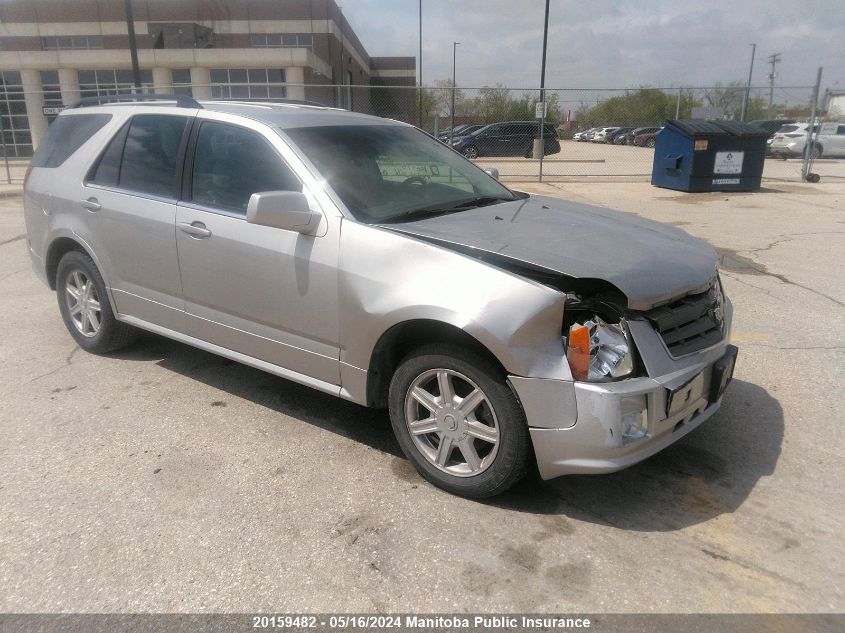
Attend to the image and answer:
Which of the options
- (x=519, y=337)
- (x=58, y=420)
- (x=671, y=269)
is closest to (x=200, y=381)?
(x=58, y=420)

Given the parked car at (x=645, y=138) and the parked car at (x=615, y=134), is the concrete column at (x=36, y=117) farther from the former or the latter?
the parked car at (x=615, y=134)

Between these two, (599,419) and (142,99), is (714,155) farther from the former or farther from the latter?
(599,419)

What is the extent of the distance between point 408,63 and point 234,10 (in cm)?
3779

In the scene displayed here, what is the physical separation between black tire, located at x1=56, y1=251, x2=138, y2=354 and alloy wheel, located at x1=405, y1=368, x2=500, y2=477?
2.63 metres

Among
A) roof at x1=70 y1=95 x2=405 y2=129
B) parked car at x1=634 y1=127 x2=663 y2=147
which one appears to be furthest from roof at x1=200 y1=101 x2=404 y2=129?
parked car at x1=634 y1=127 x2=663 y2=147

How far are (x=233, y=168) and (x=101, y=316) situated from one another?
5.67 feet

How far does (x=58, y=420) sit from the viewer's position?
384 cm

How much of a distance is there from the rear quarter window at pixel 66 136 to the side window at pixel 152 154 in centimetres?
45

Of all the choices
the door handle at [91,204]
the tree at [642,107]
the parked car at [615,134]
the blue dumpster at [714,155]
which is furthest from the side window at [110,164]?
the parked car at [615,134]

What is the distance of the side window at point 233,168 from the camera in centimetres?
360

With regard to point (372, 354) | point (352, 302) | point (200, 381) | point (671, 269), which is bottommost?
point (200, 381)

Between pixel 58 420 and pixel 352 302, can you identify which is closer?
pixel 352 302

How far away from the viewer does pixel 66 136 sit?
16.0 ft

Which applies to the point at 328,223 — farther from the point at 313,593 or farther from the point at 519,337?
the point at 313,593
